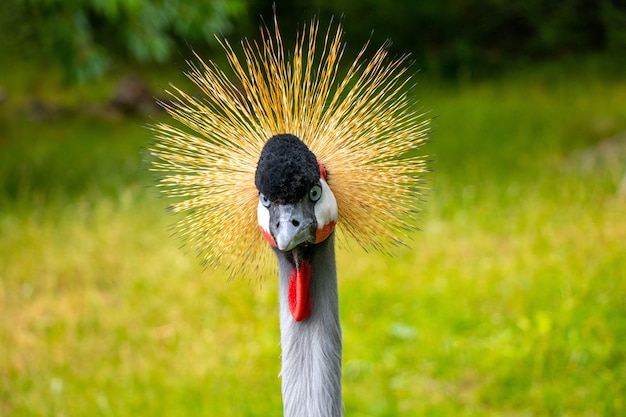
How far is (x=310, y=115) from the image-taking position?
1.47m

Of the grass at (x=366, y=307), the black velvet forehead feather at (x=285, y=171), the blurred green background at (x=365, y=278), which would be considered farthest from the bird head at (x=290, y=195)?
the grass at (x=366, y=307)

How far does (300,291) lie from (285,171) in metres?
0.25

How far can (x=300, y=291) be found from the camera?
4.66ft

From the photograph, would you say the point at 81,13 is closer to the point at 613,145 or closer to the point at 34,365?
the point at 34,365

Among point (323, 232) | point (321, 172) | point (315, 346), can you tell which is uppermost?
point (321, 172)

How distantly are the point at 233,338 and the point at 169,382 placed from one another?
1.21ft

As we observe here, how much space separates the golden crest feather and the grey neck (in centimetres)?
10

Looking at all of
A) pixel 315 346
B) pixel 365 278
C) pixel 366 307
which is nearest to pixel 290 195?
pixel 315 346

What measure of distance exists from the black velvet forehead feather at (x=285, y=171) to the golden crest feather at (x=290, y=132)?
15 centimetres

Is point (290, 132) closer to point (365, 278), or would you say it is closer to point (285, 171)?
point (285, 171)

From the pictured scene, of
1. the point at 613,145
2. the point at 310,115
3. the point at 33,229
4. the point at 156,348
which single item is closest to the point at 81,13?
the point at 33,229

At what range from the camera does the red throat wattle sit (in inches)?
56.0

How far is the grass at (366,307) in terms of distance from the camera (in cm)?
256

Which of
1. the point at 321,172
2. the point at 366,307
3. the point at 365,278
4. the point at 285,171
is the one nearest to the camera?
the point at 285,171
